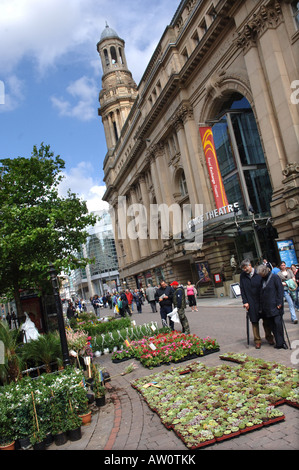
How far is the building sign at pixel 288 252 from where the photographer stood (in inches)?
706

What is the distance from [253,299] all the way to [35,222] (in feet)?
34.1

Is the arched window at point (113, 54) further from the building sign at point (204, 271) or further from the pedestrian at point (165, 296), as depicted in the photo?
the pedestrian at point (165, 296)

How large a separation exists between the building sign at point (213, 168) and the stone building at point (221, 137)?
0.08 metres

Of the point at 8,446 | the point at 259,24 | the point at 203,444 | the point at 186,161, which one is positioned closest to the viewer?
the point at 203,444

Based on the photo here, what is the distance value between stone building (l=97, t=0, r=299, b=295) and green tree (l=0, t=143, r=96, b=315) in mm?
10310

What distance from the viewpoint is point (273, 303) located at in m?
8.37

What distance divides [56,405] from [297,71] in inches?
780

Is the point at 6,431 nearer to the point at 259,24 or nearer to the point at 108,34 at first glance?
the point at 259,24

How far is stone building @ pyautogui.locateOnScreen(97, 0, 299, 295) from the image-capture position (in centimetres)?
1944

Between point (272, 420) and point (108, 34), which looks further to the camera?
point (108, 34)

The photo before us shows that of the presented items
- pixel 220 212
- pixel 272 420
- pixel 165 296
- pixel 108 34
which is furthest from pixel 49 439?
pixel 108 34

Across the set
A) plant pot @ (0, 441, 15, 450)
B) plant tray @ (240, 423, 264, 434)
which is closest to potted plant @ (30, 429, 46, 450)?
plant pot @ (0, 441, 15, 450)

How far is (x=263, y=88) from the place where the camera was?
2066cm
